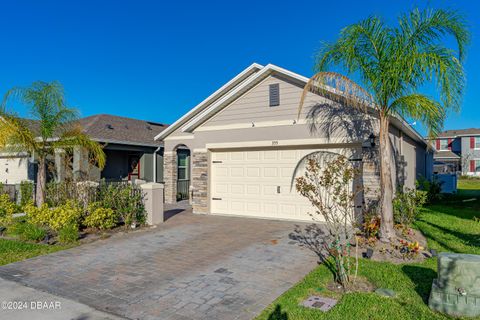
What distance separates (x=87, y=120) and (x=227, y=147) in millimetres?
10310

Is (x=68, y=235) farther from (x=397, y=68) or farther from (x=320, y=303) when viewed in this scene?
(x=397, y=68)

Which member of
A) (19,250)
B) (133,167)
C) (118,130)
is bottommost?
(19,250)

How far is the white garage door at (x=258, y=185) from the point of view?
35.9 feet

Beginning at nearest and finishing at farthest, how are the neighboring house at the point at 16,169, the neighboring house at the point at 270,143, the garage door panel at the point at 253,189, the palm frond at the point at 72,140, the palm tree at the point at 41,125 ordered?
the neighboring house at the point at 270,143
the palm tree at the point at 41,125
the palm frond at the point at 72,140
the garage door panel at the point at 253,189
the neighboring house at the point at 16,169

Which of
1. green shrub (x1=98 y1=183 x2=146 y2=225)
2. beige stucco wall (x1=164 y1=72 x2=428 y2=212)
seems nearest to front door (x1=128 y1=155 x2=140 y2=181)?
beige stucco wall (x1=164 y1=72 x2=428 y2=212)

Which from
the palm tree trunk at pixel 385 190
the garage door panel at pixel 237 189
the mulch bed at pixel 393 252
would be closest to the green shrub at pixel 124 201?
the garage door panel at pixel 237 189

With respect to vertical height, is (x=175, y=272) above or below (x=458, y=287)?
below

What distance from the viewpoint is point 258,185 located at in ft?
38.1

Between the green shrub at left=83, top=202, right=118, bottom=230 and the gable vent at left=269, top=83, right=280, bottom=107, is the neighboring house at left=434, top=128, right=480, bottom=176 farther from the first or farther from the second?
the green shrub at left=83, top=202, right=118, bottom=230

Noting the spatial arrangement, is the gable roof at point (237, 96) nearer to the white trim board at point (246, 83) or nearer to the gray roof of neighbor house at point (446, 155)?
the white trim board at point (246, 83)

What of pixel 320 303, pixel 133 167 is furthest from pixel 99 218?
pixel 133 167

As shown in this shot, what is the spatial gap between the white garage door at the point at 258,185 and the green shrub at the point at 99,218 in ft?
13.4

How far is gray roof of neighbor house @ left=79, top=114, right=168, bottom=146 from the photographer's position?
1568 centimetres

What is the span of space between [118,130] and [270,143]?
32.6 feet
